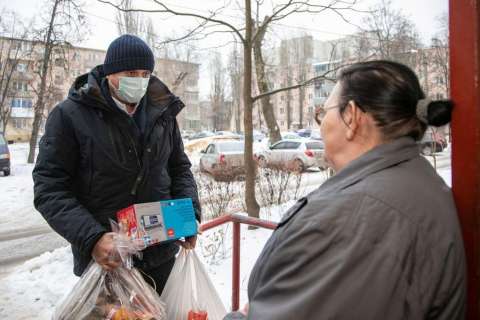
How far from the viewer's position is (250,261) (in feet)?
18.0

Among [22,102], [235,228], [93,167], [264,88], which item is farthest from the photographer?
[22,102]

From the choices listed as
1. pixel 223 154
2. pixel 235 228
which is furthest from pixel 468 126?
pixel 223 154

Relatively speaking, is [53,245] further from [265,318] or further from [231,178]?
[265,318]

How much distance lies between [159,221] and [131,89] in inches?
28.4

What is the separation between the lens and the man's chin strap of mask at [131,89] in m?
2.20

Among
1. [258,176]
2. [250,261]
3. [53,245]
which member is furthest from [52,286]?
[258,176]

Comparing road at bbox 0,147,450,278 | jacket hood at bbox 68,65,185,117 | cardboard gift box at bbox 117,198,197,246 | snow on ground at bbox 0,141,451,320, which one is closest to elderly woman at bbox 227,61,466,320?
cardboard gift box at bbox 117,198,197,246

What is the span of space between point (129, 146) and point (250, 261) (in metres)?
3.76

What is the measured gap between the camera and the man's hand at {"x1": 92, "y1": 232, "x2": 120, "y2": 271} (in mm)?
1872

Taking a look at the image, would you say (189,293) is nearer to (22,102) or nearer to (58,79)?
(58,79)

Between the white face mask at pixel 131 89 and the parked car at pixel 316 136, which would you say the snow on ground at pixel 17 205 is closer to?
the parked car at pixel 316 136

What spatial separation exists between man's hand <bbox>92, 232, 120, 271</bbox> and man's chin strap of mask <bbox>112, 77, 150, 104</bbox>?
736mm

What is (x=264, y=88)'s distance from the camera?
1275 centimetres

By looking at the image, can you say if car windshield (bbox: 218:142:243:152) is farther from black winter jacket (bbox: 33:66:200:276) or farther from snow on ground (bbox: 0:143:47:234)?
black winter jacket (bbox: 33:66:200:276)
